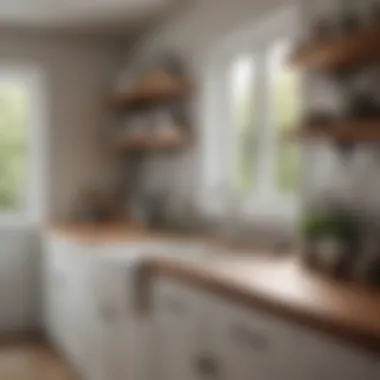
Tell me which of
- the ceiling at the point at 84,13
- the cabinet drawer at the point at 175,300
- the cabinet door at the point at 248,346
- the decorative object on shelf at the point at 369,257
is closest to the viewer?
the cabinet door at the point at 248,346

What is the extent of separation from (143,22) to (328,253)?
3190 millimetres

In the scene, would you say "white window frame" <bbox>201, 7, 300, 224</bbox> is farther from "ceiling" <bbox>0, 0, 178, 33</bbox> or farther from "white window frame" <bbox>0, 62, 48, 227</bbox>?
"white window frame" <bbox>0, 62, 48, 227</bbox>

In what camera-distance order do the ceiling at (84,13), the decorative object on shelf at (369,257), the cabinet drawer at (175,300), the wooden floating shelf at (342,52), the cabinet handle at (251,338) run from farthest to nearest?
the ceiling at (84,13), the cabinet drawer at (175,300), the decorative object on shelf at (369,257), the wooden floating shelf at (342,52), the cabinet handle at (251,338)

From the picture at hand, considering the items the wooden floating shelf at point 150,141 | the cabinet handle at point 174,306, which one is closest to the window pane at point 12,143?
the wooden floating shelf at point 150,141

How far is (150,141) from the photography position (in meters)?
5.03

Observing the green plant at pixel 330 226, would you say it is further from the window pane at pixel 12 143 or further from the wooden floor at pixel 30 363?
the window pane at pixel 12 143

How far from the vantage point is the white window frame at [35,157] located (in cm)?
581

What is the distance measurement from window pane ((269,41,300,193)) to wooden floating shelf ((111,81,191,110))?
0.88 meters

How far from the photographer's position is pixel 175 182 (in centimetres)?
509

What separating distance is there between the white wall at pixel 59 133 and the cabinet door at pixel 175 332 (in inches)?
99.9

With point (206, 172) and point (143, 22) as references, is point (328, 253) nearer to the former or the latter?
point (206, 172)

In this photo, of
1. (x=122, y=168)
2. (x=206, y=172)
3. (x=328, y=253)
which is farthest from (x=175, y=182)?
(x=328, y=253)

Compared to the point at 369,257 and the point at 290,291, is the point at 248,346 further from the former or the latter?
the point at 369,257

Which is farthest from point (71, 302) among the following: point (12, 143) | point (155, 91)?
point (12, 143)
